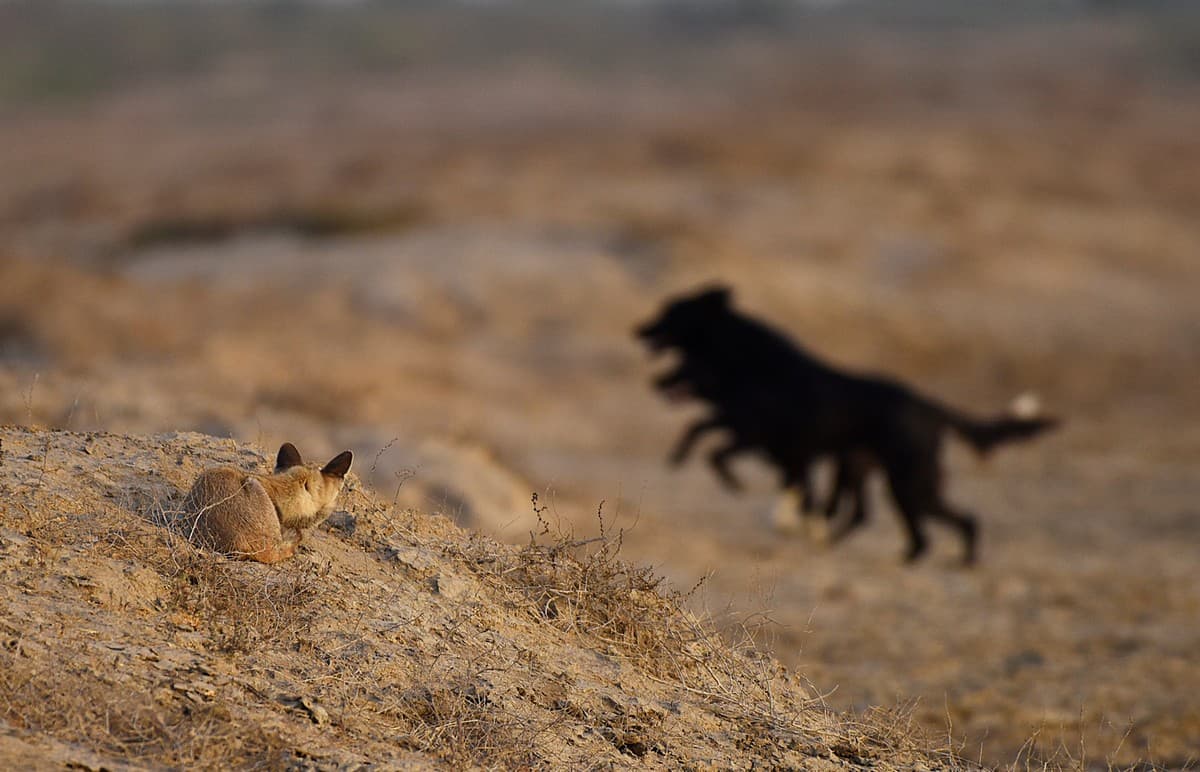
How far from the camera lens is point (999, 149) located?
4072 cm

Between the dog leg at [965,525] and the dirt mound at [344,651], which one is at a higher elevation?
the dog leg at [965,525]

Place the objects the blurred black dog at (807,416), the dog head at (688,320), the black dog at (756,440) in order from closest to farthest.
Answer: the blurred black dog at (807,416) → the black dog at (756,440) → the dog head at (688,320)

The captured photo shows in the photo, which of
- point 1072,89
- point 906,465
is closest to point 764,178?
point 906,465

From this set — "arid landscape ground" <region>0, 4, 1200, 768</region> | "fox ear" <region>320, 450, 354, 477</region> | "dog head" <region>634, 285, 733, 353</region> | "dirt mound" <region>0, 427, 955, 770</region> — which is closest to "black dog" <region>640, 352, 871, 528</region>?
"dog head" <region>634, 285, 733, 353</region>

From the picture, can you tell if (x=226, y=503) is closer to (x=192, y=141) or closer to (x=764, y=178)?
(x=764, y=178)

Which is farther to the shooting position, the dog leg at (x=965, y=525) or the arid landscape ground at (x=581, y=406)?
the dog leg at (x=965, y=525)

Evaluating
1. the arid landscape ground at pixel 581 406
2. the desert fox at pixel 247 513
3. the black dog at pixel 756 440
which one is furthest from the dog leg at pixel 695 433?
the desert fox at pixel 247 513

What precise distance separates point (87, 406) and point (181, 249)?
18.8 m

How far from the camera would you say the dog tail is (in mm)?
10125

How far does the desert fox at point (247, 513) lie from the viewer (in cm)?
387

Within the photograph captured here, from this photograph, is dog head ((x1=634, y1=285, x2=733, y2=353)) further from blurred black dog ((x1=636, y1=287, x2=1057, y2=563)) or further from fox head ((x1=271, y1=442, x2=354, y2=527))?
fox head ((x1=271, y1=442, x2=354, y2=527))

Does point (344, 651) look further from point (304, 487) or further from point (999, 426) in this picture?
point (999, 426)

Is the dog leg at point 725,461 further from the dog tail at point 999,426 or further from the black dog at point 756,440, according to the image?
the dog tail at point 999,426

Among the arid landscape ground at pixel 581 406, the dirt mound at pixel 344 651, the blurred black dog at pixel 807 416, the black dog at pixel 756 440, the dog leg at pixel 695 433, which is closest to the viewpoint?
the dirt mound at pixel 344 651
